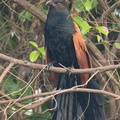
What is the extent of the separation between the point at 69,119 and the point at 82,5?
1.02 meters

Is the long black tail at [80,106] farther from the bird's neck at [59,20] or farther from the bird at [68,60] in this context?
the bird's neck at [59,20]

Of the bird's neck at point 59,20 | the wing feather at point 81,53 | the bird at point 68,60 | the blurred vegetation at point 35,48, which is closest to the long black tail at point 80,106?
the bird at point 68,60

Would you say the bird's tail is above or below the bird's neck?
below

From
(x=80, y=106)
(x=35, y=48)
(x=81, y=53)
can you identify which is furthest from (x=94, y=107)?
(x=35, y=48)

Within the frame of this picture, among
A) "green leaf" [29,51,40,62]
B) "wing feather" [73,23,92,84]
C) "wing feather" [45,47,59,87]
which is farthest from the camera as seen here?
"wing feather" [45,47,59,87]

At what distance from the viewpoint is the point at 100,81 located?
147 inches

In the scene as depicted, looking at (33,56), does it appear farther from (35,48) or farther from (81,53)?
(35,48)

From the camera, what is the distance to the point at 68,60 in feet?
11.2

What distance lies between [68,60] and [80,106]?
0.49m

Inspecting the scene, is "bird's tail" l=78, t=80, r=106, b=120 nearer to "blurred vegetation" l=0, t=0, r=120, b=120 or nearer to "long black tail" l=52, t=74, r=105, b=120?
"long black tail" l=52, t=74, r=105, b=120

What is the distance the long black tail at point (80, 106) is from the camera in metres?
2.98

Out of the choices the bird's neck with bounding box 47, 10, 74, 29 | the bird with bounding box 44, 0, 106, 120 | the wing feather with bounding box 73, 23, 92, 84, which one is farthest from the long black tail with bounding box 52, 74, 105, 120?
the bird's neck with bounding box 47, 10, 74, 29

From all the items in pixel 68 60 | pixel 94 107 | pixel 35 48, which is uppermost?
pixel 35 48

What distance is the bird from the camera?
3.02 m
